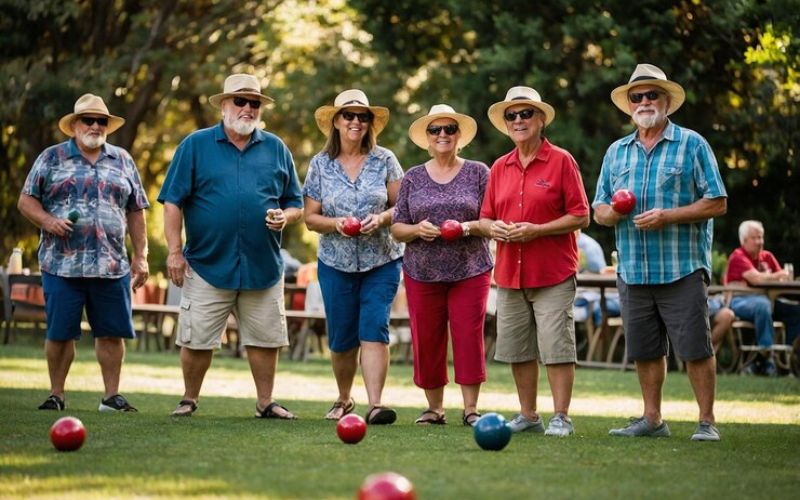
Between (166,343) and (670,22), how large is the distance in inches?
401

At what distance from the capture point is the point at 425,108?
80.9 feet

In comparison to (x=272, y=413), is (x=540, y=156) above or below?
above

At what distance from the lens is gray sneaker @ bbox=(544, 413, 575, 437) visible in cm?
824

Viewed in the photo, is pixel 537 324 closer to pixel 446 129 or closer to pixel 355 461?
pixel 446 129

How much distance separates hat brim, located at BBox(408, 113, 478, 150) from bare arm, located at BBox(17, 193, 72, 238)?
99.8 inches

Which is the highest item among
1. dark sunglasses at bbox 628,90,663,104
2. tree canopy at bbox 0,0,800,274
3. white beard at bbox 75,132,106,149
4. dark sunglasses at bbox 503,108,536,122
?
tree canopy at bbox 0,0,800,274

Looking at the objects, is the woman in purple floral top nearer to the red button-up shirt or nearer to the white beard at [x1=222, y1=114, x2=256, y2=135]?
the red button-up shirt

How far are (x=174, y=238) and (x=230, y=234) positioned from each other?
390 millimetres

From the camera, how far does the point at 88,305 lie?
32.6 ft

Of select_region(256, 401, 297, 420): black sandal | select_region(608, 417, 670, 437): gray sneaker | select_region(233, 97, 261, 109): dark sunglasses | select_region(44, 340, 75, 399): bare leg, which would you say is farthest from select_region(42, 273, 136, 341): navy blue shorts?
select_region(608, 417, 670, 437): gray sneaker

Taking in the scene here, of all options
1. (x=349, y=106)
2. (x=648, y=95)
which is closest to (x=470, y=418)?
(x=349, y=106)

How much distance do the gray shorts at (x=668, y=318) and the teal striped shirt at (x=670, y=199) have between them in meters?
0.09

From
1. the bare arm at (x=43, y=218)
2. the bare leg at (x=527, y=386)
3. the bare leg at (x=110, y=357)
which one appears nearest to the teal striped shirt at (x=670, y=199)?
the bare leg at (x=527, y=386)

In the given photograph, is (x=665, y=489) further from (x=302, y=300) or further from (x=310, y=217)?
(x=302, y=300)
